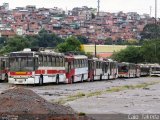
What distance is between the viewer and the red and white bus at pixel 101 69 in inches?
2344

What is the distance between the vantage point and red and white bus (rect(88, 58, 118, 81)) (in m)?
59.5

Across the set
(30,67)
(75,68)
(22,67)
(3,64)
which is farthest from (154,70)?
(22,67)

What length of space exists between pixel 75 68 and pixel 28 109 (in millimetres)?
37306

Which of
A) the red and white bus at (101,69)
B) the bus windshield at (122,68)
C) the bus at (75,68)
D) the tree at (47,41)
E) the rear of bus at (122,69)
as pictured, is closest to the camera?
the bus at (75,68)

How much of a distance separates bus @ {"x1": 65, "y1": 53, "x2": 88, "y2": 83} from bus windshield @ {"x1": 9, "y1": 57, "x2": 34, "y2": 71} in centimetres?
863

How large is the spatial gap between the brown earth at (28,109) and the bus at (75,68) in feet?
112

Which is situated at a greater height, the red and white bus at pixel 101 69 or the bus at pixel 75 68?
the bus at pixel 75 68

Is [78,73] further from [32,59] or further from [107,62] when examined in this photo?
[107,62]

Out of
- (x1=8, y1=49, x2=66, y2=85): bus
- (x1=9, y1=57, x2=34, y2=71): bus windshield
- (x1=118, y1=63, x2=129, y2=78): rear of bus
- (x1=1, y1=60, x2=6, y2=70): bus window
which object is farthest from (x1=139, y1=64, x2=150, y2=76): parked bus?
(x1=9, y1=57, x2=34, y2=71): bus windshield

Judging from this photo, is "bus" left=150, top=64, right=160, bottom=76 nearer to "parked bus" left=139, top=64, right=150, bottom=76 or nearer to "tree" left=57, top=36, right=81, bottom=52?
"parked bus" left=139, top=64, right=150, bottom=76

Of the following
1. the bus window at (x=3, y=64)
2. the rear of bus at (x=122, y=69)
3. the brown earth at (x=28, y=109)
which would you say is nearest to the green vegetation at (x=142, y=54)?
the rear of bus at (x=122, y=69)

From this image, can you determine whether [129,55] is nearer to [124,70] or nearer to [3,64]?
[124,70]

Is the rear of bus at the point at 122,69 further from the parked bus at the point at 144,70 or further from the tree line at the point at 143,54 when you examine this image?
the tree line at the point at 143,54

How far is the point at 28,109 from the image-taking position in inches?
515
